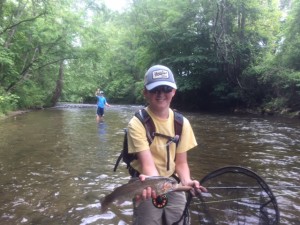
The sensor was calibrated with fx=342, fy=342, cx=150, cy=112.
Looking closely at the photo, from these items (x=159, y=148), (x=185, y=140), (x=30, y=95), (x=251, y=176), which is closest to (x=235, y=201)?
(x=251, y=176)

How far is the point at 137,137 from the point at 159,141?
22cm

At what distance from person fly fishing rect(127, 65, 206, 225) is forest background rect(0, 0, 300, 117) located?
17.2 meters

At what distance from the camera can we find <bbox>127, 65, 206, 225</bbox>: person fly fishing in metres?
2.85

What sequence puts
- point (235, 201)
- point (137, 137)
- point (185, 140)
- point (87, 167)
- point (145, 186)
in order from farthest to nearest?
point (87, 167) → point (235, 201) → point (185, 140) → point (137, 137) → point (145, 186)

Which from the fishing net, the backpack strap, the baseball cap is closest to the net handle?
the fishing net

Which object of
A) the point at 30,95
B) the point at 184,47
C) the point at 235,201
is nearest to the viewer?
the point at 235,201

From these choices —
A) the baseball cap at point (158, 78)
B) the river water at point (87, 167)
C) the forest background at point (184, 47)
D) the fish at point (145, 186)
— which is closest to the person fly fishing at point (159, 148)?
the baseball cap at point (158, 78)

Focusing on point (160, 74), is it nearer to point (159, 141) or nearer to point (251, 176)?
point (159, 141)

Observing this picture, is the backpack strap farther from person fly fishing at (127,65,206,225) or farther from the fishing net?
the fishing net

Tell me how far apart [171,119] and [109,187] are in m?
4.00

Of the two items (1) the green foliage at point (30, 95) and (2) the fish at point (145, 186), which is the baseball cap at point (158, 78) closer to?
(2) the fish at point (145, 186)

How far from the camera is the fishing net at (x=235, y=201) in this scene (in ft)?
10.5

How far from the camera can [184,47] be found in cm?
3300

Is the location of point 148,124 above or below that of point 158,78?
below
